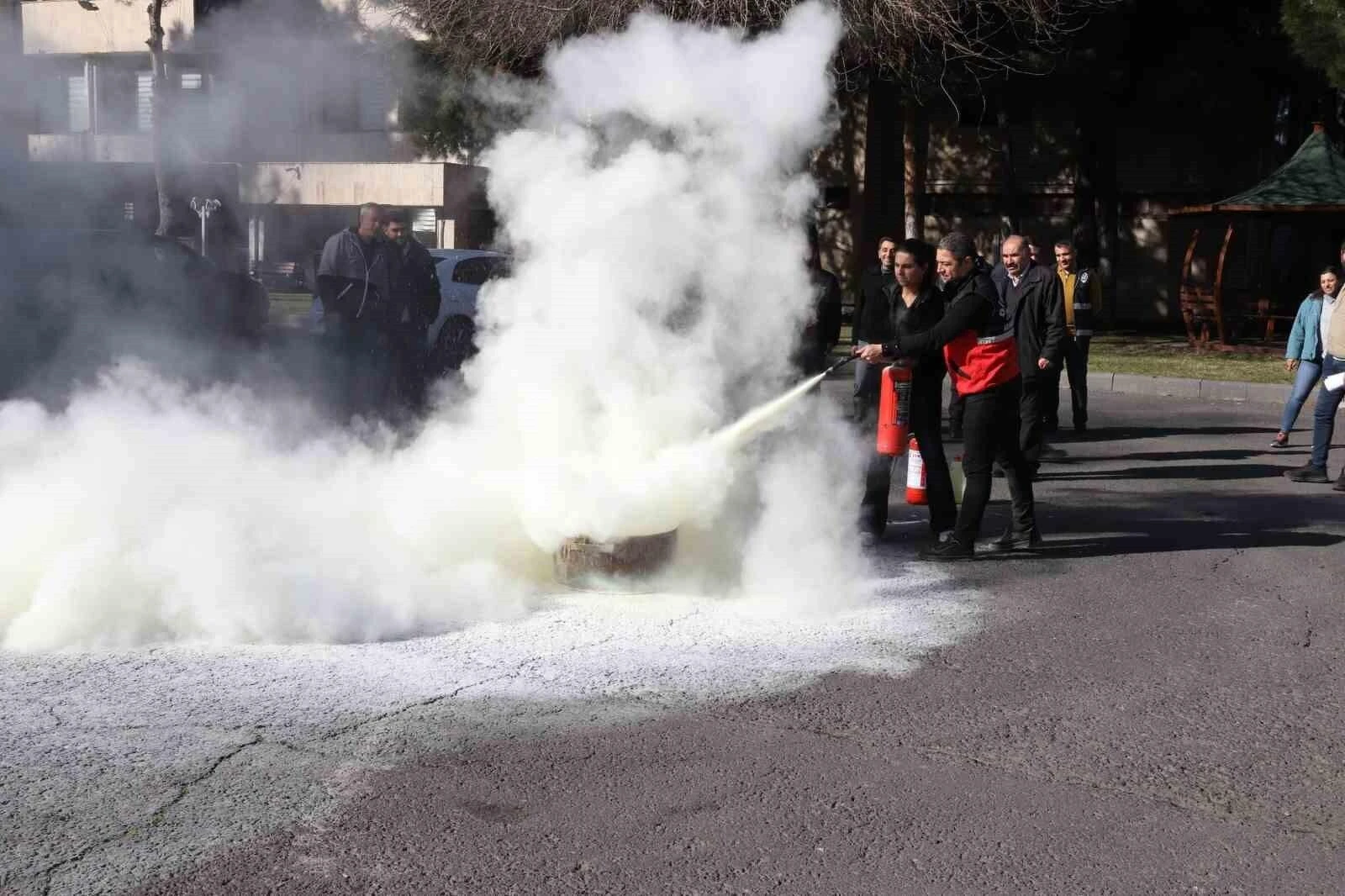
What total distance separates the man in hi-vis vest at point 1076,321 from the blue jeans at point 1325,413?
2139 millimetres

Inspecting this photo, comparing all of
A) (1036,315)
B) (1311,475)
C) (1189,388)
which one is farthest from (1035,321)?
(1189,388)

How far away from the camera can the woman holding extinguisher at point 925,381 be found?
716 centimetres

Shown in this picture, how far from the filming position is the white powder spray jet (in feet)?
19.9

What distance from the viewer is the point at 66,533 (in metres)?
5.44

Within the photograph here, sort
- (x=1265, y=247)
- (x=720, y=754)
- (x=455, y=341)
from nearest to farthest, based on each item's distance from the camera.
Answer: (x=720, y=754), (x=455, y=341), (x=1265, y=247)

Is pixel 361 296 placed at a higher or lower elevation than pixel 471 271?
lower

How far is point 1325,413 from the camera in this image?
30.6 ft

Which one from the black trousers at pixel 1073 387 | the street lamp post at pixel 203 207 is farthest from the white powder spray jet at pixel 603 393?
the black trousers at pixel 1073 387

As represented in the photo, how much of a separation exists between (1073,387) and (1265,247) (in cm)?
1632

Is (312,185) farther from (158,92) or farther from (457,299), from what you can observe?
(457,299)

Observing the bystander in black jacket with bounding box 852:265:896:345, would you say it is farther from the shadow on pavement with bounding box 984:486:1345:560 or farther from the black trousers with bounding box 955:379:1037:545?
the shadow on pavement with bounding box 984:486:1345:560

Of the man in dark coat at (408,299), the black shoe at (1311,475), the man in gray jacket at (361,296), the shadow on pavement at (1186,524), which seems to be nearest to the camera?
the shadow on pavement at (1186,524)

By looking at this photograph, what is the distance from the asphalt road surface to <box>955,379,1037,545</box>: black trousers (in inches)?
24.6

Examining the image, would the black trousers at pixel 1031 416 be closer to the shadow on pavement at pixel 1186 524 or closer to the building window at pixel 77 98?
the shadow on pavement at pixel 1186 524
